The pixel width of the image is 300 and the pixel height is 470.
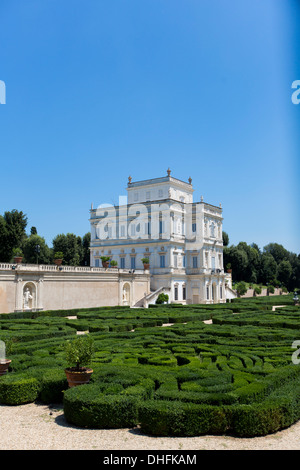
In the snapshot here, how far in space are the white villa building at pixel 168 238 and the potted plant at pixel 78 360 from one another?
115ft

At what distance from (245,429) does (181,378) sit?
2.27 meters

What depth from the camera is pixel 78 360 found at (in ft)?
27.7

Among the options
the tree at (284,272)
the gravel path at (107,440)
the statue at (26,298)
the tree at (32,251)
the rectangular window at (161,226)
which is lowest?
the gravel path at (107,440)

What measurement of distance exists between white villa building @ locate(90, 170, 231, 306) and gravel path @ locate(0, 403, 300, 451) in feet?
120

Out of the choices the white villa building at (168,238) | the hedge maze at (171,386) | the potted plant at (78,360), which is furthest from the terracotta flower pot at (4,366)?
the white villa building at (168,238)

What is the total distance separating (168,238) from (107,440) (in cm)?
3926

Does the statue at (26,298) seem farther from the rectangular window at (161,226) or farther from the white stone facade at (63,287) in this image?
the rectangular window at (161,226)

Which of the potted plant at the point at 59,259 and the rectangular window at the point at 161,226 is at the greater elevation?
the rectangular window at the point at 161,226

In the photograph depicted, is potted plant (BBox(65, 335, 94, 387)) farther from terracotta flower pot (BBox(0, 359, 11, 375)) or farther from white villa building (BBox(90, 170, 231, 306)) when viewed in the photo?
white villa building (BBox(90, 170, 231, 306))

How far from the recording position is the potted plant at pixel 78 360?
8336 millimetres

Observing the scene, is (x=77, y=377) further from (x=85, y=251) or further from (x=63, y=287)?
(x=85, y=251)

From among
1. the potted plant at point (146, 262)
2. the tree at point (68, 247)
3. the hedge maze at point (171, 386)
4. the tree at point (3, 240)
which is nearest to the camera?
the hedge maze at point (171, 386)

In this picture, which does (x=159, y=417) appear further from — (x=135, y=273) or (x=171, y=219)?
(x=171, y=219)

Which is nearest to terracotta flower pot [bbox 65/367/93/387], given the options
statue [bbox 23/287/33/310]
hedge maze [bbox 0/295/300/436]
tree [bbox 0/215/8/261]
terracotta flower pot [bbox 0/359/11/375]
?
hedge maze [bbox 0/295/300/436]
